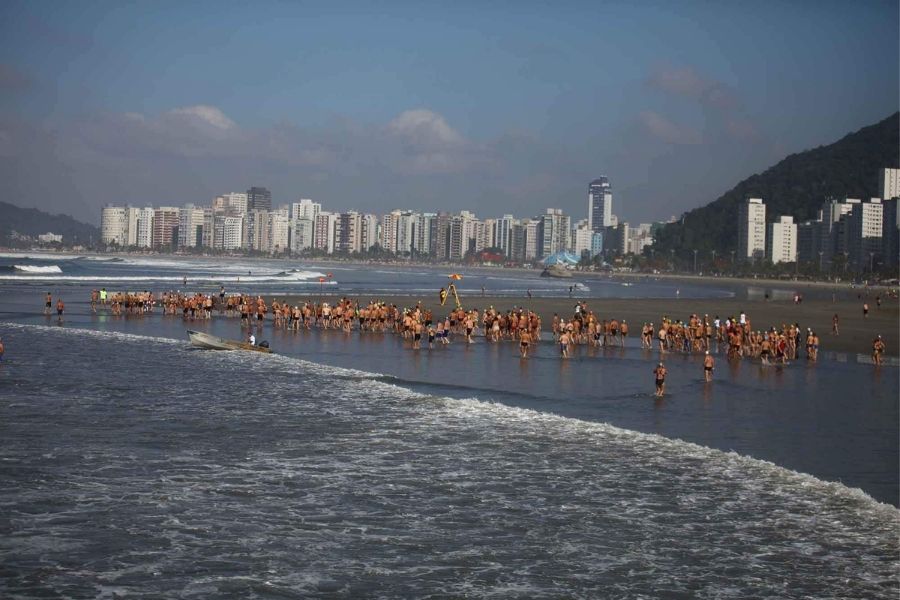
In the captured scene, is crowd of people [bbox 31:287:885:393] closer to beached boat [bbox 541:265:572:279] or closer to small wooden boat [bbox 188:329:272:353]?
small wooden boat [bbox 188:329:272:353]

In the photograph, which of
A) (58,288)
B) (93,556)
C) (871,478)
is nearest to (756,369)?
(871,478)

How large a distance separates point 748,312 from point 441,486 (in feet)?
172

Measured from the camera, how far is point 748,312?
2537 inches

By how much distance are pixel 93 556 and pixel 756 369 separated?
2439cm

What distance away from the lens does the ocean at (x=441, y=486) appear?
11883 mm

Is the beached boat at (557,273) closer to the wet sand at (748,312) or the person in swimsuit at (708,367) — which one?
the wet sand at (748,312)

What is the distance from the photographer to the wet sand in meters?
45.3

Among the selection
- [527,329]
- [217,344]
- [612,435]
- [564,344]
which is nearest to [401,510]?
[612,435]

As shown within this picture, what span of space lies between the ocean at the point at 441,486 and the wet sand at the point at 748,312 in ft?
56.5

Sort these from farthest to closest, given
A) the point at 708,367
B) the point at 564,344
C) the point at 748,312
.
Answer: the point at 748,312 < the point at 564,344 < the point at 708,367

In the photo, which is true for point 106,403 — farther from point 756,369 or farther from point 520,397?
point 756,369

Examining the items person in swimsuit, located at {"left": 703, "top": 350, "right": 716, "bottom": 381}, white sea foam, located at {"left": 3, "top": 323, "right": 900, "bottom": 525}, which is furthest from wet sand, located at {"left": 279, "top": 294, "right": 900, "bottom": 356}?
white sea foam, located at {"left": 3, "top": 323, "right": 900, "bottom": 525}

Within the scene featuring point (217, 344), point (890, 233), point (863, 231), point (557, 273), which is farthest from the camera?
point (863, 231)

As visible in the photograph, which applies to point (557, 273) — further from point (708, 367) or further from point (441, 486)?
point (441, 486)
